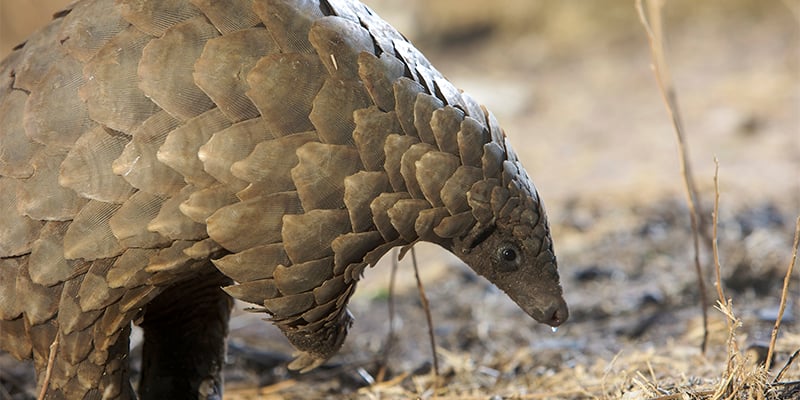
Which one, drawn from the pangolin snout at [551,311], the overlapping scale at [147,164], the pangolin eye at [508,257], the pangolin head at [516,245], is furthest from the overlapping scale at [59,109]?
the pangolin snout at [551,311]

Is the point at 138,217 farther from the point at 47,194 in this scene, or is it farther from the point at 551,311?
the point at 551,311

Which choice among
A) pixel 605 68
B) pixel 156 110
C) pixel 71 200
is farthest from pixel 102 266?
pixel 605 68

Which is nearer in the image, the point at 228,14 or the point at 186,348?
the point at 228,14

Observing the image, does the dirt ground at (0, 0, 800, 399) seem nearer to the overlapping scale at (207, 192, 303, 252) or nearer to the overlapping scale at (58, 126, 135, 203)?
the overlapping scale at (207, 192, 303, 252)

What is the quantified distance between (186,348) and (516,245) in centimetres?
114

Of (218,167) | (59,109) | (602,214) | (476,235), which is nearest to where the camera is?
(218,167)

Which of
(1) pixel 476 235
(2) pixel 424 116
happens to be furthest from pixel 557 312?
(2) pixel 424 116

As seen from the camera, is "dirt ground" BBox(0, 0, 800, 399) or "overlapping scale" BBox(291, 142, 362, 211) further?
"dirt ground" BBox(0, 0, 800, 399)

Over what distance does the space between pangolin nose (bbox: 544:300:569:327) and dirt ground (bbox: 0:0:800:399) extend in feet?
0.79

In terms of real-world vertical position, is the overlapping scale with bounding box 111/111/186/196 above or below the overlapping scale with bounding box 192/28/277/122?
below

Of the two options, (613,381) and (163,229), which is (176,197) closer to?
(163,229)

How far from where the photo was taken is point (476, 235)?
7.89 feet

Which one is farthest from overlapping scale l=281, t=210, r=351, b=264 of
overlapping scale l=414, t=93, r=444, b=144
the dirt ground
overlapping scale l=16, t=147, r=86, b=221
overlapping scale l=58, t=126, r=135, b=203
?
the dirt ground

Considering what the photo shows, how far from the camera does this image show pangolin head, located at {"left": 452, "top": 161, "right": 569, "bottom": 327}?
2342 millimetres
